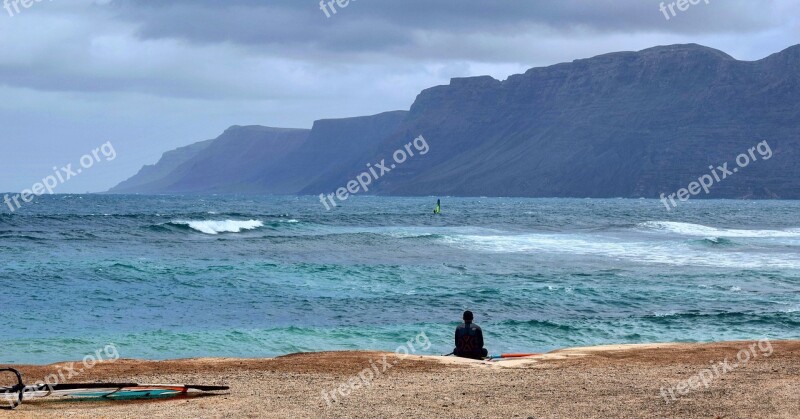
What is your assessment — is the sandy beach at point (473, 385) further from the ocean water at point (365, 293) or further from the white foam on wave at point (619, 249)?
the white foam on wave at point (619, 249)

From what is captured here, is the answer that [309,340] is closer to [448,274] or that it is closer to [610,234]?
[448,274]

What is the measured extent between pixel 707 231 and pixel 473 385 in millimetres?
60477

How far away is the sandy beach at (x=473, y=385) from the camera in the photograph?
433 inches

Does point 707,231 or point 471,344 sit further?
point 707,231

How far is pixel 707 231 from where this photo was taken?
68688 millimetres

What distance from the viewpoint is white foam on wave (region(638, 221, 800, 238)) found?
2480 inches

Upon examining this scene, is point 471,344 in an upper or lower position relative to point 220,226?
lower

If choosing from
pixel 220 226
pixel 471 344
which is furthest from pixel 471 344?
pixel 220 226

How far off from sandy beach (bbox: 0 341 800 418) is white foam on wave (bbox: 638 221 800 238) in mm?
48980

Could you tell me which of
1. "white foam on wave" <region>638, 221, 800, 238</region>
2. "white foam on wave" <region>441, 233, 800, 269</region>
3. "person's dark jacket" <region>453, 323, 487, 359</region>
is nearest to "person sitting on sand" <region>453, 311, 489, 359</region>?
"person's dark jacket" <region>453, 323, 487, 359</region>

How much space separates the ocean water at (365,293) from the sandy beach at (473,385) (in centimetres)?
385

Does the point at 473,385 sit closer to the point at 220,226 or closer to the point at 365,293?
the point at 365,293

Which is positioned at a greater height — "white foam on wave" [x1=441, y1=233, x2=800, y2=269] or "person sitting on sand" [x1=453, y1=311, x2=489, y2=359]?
"person sitting on sand" [x1=453, y1=311, x2=489, y2=359]

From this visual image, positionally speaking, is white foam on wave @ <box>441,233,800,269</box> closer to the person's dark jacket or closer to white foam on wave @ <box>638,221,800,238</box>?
white foam on wave @ <box>638,221,800,238</box>
